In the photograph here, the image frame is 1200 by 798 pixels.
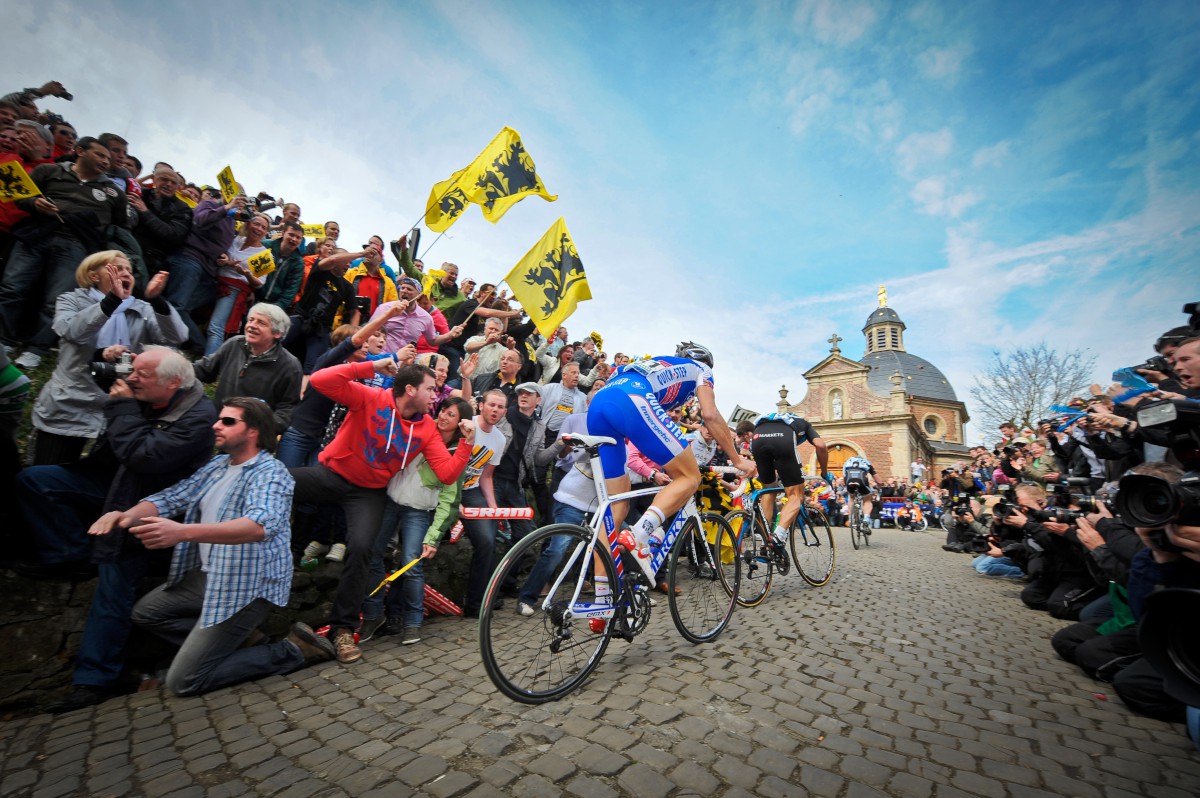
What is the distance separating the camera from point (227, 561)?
2.91m

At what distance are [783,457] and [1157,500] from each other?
155 inches

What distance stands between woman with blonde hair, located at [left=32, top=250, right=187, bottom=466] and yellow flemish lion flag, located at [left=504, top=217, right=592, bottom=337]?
4.96 m

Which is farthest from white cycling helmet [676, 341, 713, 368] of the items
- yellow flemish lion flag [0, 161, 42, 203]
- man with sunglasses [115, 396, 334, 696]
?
yellow flemish lion flag [0, 161, 42, 203]

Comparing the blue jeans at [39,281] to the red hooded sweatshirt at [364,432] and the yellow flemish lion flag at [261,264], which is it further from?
the red hooded sweatshirt at [364,432]

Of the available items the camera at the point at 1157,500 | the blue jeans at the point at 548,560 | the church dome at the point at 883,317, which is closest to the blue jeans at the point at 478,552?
the blue jeans at the point at 548,560

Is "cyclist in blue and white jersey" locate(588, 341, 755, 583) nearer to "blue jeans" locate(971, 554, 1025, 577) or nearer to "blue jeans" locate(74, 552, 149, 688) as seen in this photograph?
"blue jeans" locate(74, 552, 149, 688)

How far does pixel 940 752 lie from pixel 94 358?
579 cm

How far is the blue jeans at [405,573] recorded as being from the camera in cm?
398

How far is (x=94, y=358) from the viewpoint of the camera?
3523 millimetres

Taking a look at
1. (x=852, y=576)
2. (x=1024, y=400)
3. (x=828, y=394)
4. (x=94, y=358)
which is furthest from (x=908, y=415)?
(x=94, y=358)

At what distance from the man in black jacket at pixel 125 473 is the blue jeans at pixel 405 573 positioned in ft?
4.48

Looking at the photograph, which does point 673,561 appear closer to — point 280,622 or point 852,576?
point 280,622

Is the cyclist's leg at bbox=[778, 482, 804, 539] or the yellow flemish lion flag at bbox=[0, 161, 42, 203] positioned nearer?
the yellow flemish lion flag at bbox=[0, 161, 42, 203]

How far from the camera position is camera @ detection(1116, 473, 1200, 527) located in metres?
2.15
